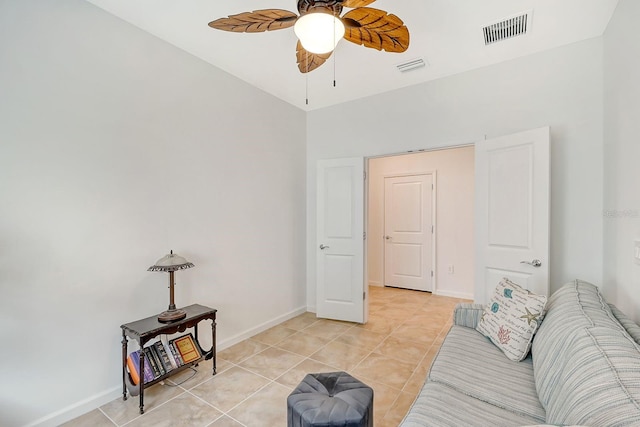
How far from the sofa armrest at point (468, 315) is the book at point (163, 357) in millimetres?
2173

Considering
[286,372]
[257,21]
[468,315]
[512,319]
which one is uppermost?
[257,21]

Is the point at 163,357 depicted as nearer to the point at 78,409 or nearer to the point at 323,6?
the point at 78,409

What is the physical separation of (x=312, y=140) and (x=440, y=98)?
169cm

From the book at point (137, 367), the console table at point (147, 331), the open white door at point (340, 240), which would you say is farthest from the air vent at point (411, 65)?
the book at point (137, 367)

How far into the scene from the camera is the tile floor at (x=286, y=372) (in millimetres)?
1911

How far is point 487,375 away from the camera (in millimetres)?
1505

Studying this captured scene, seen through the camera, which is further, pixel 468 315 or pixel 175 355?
pixel 175 355

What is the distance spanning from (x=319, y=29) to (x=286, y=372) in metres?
2.48

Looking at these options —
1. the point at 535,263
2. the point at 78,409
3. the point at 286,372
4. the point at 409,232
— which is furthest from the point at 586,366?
the point at 409,232

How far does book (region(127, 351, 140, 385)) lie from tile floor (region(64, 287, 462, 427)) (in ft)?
0.60

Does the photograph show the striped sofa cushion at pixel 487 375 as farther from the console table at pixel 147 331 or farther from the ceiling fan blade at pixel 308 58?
the ceiling fan blade at pixel 308 58

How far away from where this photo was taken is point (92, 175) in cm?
204

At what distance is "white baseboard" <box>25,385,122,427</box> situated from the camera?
1.81 m

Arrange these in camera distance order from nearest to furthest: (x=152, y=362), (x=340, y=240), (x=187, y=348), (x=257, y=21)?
(x=257, y=21) → (x=152, y=362) → (x=187, y=348) → (x=340, y=240)
